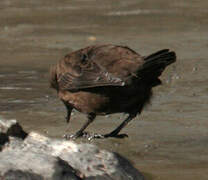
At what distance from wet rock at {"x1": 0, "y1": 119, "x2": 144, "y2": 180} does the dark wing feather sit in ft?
3.83

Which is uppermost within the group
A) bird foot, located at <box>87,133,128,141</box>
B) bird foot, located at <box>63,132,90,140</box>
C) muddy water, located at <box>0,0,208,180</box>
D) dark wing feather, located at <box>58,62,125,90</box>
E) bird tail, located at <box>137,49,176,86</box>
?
bird tail, located at <box>137,49,176,86</box>

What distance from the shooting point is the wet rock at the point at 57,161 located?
19.2ft

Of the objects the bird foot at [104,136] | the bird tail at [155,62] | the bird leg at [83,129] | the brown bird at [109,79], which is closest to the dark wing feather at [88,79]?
the brown bird at [109,79]

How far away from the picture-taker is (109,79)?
7457mm

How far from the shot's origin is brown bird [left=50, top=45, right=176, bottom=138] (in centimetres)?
739

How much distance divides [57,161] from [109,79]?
166 centimetres

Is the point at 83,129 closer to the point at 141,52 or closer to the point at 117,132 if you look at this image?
the point at 117,132

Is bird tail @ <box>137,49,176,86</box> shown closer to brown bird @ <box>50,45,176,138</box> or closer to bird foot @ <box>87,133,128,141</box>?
brown bird @ <box>50,45,176,138</box>

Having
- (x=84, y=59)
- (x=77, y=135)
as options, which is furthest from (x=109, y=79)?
(x=77, y=135)

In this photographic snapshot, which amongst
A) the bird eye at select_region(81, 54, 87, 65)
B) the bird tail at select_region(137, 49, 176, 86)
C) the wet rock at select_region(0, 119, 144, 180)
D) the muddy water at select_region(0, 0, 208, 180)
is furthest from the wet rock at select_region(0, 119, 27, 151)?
the bird eye at select_region(81, 54, 87, 65)

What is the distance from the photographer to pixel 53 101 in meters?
9.83

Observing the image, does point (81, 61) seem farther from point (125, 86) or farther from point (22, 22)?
point (22, 22)

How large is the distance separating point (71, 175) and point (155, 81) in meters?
2.01

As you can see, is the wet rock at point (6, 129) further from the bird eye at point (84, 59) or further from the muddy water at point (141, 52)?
the bird eye at point (84, 59)
